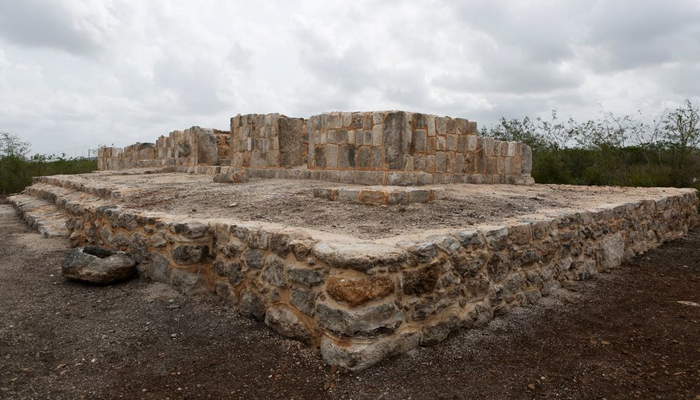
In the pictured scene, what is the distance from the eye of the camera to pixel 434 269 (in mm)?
3311

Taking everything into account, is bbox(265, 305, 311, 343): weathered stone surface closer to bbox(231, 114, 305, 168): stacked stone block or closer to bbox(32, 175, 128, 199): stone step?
bbox(32, 175, 128, 199): stone step

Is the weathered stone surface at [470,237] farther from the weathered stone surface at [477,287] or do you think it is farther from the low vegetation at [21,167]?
the low vegetation at [21,167]

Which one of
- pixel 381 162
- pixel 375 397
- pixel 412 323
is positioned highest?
pixel 381 162

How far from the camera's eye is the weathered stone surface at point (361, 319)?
2.93 meters

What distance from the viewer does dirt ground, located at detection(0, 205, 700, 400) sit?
279 cm

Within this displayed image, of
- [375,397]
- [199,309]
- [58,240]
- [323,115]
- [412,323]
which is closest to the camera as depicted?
[375,397]

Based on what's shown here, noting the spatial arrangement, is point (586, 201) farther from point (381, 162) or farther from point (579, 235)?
point (381, 162)

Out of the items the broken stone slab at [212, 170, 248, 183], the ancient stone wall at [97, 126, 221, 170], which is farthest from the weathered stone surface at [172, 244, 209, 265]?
the ancient stone wall at [97, 126, 221, 170]

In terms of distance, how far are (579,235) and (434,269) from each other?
110 inches

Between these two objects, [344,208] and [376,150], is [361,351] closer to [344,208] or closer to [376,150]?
[344,208]

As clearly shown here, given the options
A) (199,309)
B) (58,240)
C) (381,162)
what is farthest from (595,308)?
(58,240)

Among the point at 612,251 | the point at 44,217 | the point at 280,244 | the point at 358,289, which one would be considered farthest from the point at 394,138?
the point at 44,217

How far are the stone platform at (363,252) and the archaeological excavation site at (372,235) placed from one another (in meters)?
0.01

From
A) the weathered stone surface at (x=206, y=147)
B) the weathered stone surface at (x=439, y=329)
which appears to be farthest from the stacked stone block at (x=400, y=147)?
the weathered stone surface at (x=206, y=147)
